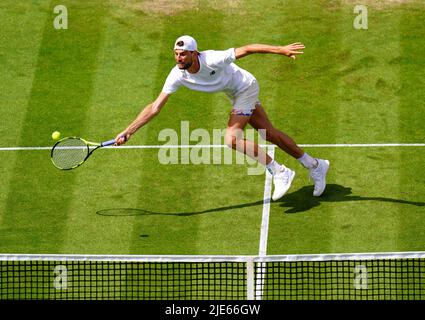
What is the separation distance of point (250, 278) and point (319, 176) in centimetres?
381

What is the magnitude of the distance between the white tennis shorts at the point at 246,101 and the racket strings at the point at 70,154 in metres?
2.15

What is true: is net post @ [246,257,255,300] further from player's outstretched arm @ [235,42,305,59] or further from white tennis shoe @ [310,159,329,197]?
white tennis shoe @ [310,159,329,197]

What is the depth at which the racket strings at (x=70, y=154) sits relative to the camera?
18.4 meters

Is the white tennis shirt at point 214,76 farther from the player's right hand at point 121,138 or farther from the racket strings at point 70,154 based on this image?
the racket strings at point 70,154

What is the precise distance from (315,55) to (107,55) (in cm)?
356

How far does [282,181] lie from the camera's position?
1866 cm

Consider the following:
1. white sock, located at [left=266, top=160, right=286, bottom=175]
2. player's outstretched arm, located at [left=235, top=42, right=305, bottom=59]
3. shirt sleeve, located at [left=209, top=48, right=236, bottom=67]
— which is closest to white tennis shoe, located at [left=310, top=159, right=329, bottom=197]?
white sock, located at [left=266, top=160, right=286, bottom=175]

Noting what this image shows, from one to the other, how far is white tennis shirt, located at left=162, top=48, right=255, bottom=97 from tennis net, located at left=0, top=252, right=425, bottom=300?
8.23 ft

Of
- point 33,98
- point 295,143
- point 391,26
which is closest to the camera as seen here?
point 295,143

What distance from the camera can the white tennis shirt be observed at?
17797mm

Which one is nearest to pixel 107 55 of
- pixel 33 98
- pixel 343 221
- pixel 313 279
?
pixel 33 98

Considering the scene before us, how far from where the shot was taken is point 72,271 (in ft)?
53.7

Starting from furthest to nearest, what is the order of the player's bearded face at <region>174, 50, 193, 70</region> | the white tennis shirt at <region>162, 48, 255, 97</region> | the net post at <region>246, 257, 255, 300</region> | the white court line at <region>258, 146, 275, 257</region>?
the white tennis shirt at <region>162, 48, 255, 97</region>
the white court line at <region>258, 146, 275, 257</region>
the player's bearded face at <region>174, 50, 193, 70</region>
the net post at <region>246, 257, 255, 300</region>

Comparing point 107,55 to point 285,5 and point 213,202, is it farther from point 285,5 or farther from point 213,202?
point 213,202
